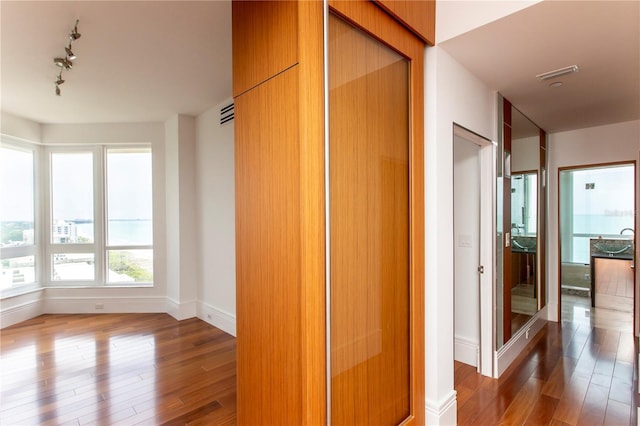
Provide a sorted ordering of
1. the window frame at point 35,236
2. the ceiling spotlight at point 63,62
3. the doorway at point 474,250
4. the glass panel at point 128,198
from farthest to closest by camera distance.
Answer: the glass panel at point 128,198 → the window frame at point 35,236 → the doorway at point 474,250 → the ceiling spotlight at point 63,62

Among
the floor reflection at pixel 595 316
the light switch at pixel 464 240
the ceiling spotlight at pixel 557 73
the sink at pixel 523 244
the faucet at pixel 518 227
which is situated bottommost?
the floor reflection at pixel 595 316

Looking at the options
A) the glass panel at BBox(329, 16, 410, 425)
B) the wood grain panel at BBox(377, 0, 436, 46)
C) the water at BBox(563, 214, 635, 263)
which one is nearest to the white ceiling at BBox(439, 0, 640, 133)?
the wood grain panel at BBox(377, 0, 436, 46)

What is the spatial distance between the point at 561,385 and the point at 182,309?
451 centimetres

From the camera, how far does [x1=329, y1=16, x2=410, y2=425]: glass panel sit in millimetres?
1622

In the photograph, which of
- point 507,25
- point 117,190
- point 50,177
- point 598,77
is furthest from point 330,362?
point 50,177

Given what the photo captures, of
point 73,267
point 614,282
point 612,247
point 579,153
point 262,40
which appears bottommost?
point 614,282

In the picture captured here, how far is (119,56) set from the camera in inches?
112

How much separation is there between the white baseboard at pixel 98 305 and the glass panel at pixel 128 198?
90 centimetres

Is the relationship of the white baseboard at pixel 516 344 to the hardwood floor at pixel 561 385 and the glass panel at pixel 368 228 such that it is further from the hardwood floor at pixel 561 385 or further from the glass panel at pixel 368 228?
the glass panel at pixel 368 228

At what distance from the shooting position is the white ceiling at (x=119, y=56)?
2223 millimetres

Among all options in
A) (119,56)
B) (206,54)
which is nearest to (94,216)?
(119,56)

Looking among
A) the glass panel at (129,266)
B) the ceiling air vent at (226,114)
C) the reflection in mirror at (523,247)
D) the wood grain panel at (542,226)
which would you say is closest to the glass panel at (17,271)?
the glass panel at (129,266)

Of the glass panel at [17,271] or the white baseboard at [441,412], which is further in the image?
the glass panel at [17,271]

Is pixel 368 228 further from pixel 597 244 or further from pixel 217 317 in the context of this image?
pixel 597 244
